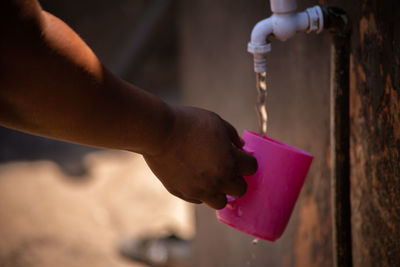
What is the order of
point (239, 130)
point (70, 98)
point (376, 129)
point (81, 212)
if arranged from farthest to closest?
point (81, 212) → point (239, 130) → point (376, 129) → point (70, 98)

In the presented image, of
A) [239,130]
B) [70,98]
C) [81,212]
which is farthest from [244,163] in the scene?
[81,212]

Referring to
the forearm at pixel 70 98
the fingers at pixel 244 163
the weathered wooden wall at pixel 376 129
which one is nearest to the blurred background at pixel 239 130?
the weathered wooden wall at pixel 376 129

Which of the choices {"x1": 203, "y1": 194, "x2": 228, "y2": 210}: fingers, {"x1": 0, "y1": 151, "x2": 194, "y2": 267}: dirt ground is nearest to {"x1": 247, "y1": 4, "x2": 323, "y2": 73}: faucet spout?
{"x1": 203, "y1": 194, "x2": 228, "y2": 210}: fingers

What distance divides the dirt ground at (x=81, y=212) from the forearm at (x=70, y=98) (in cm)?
203

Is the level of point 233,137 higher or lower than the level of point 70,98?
lower

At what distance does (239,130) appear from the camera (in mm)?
1539

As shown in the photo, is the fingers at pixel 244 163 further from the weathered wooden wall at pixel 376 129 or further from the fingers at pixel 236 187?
the weathered wooden wall at pixel 376 129

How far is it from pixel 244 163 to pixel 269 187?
7cm

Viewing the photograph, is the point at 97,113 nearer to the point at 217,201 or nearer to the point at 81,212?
the point at 217,201

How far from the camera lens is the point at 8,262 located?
259cm

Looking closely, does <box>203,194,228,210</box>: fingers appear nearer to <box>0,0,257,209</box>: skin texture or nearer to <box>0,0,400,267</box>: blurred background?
<box>0,0,257,209</box>: skin texture

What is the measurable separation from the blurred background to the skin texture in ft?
0.74

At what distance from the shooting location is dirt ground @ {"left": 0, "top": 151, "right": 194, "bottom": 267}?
2.72 metres

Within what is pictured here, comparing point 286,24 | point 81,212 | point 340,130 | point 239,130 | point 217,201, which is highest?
point 286,24
